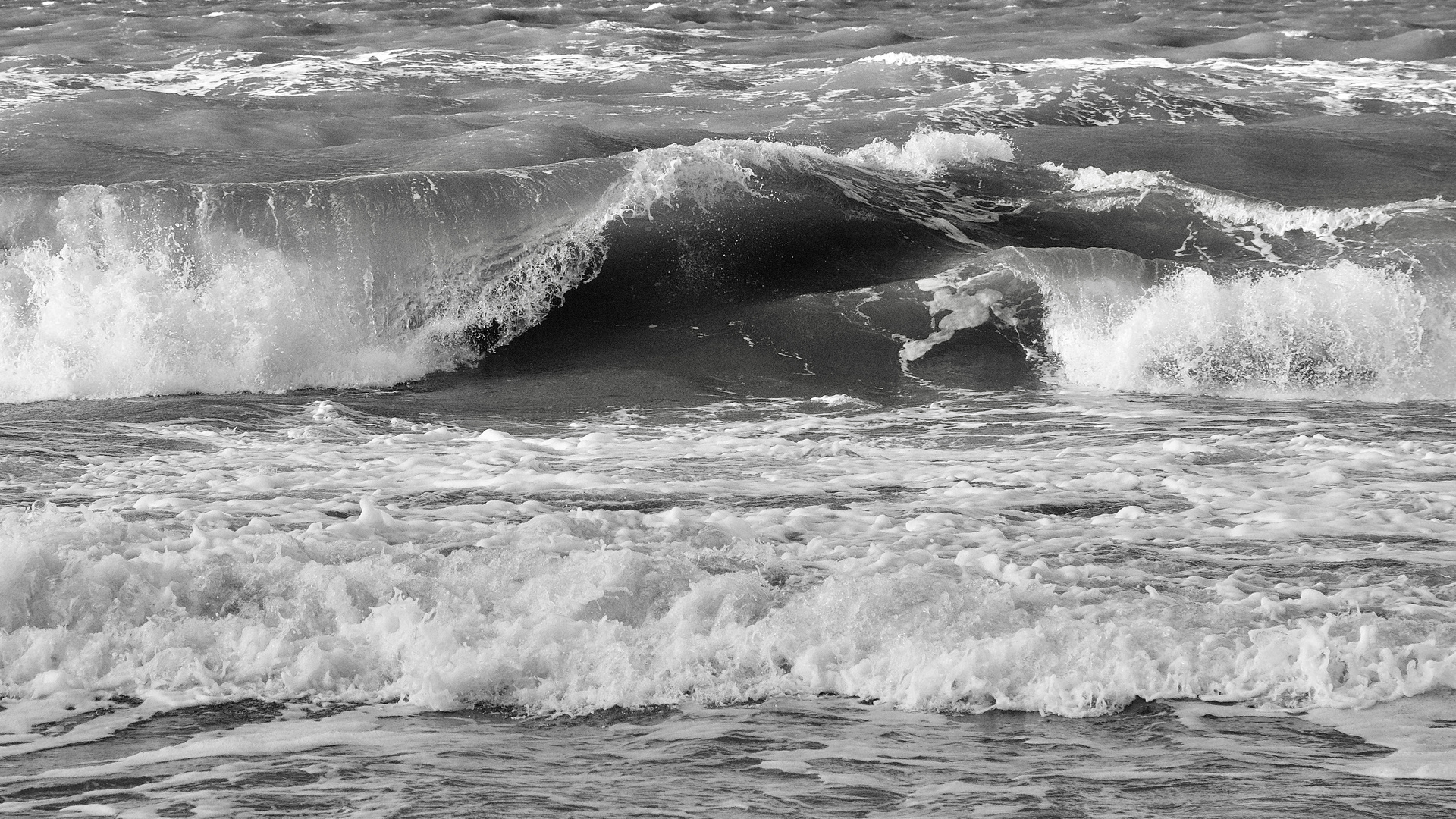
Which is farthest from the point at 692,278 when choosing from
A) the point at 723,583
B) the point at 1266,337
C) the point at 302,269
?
the point at 723,583

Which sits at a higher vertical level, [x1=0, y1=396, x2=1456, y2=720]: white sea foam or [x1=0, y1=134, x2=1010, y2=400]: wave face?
[x1=0, y1=134, x2=1010, y2=400]: wave face

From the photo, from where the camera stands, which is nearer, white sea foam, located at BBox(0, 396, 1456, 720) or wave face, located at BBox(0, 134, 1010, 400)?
white sea foam, located at BBox(0, 396, 1456, 720)

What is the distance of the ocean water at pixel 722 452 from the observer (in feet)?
12.7

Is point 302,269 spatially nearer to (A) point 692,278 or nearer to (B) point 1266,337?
(A) point 692,278

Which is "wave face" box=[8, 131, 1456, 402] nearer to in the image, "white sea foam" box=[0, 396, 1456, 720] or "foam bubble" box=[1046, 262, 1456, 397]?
"foam bubble" box=[1046, 262, 1456, 397]

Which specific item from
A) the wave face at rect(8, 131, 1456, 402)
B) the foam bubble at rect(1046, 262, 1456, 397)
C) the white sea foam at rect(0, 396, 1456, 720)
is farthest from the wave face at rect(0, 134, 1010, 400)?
the foam bubble at rect(1046, 262, 1456, 397)

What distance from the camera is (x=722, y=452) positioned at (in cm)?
699

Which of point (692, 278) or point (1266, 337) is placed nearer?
point (1266, 337)

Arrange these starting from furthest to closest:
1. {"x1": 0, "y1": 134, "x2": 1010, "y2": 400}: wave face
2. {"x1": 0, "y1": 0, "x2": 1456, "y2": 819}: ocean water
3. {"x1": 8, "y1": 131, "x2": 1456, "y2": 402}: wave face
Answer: {"x1": 8, "y1": 131, "x2": 1456, "y2": 402}: wave face → {"x1": 0, "y1": 134, "x2": 1010, "y2": 400}: wave face → {"x1": 0, "y1": 0, "x2": 1456, "y2": 819}: ocean water

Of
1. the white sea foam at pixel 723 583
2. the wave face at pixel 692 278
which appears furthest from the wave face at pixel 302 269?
the white sea foam at pixel 723 583

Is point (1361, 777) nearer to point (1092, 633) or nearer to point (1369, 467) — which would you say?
point (1092, 633)

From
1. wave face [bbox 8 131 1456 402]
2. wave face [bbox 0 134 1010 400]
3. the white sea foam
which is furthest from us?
wave face [bbox 8 131 1456 402]

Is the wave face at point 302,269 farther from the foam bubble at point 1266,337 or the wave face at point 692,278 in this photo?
the foam bubble at point 1266,337

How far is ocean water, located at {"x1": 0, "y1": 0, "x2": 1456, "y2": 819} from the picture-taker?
3863 mm
